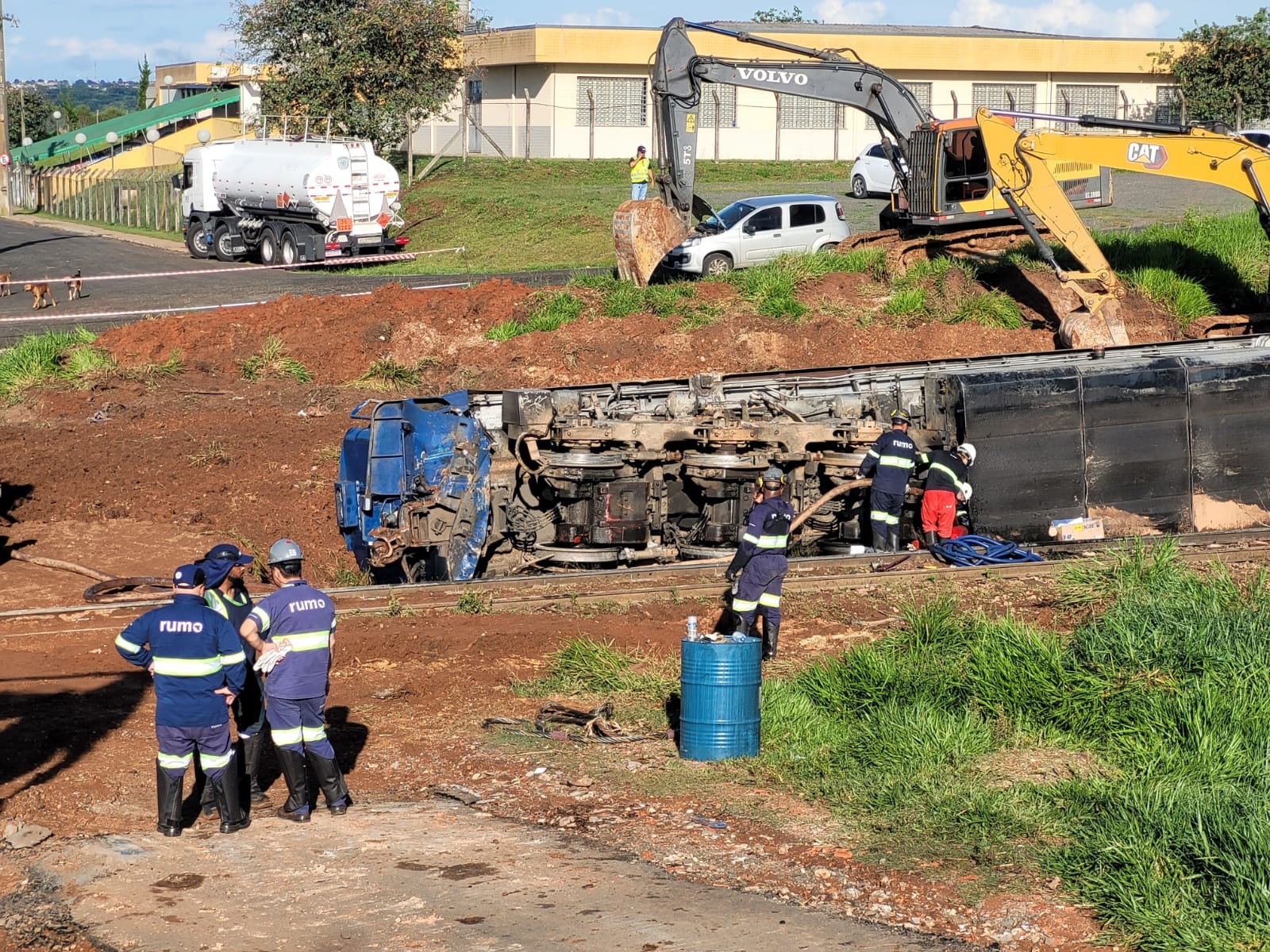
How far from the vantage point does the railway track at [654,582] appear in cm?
1304

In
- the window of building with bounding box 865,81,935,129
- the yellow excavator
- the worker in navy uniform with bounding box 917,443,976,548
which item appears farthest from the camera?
the window of building with bounding box 865,81,935,129

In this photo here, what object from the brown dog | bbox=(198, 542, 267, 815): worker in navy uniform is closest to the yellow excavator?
bbox=(198, 542, 267, 815): worker in navy uniform

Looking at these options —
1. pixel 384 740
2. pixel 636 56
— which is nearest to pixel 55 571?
pixel 384 740

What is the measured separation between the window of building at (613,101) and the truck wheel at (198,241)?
1631 cm

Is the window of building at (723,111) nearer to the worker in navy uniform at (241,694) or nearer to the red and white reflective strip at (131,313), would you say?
the red and white reflective strip at (131,313)

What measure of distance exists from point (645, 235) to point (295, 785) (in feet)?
58.9

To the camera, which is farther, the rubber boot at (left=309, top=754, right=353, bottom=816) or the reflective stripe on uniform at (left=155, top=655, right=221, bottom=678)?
the rubber boot at (left=309, top=754, right=353, bottom=816)

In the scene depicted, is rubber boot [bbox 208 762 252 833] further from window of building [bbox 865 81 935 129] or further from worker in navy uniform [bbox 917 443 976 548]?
window of building [bbox 865 81 935 129]

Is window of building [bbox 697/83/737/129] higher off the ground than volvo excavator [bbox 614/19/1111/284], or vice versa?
window of building [bbox 697/83/737/129]

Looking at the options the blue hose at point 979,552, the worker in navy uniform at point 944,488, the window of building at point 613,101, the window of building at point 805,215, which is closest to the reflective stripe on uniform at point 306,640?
the blue hose at point 979,552

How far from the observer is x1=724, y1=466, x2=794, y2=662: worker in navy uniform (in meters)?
11.7

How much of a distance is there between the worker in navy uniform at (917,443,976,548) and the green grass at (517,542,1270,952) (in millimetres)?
2411


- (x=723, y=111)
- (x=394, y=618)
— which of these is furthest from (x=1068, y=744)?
(x=723, y=111)

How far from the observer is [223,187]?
37781 mm
